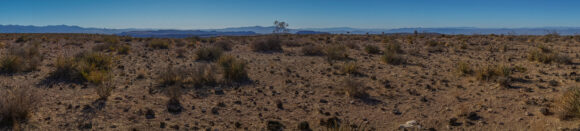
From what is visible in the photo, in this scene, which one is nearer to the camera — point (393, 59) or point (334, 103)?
point (334, 103)

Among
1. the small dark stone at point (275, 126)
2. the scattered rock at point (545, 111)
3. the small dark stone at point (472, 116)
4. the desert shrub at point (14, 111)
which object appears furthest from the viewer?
the small dark stone at point (472, 116)

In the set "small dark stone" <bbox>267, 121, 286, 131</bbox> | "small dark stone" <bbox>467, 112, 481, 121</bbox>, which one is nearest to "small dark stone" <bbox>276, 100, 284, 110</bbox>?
"small dark stone" <bbox>267, 121, 286, 131</bbox>

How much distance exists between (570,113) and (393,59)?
6.58 metres

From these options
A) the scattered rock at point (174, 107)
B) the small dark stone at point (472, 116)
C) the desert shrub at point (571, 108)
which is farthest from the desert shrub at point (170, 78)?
the desert shrub at point (571, 108)

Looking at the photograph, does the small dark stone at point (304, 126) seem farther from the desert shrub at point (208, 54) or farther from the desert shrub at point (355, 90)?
the desert shrub at point (208, 54)

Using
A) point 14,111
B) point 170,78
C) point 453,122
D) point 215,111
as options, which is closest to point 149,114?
point 215,111

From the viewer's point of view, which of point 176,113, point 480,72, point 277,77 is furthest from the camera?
point 277,77

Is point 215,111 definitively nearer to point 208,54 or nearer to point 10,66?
point 10,66

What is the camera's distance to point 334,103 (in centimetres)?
600

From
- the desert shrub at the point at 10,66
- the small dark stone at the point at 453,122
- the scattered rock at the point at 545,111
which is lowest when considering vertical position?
the small dark stone at the point at 453,122

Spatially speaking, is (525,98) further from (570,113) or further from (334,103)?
(334,103)

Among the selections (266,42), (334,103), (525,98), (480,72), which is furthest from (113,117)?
(266,42)

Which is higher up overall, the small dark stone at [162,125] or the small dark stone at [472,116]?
the small dark stone at [472,116]

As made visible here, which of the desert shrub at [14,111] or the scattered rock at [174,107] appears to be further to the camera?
the scattered rock at [174,107]
